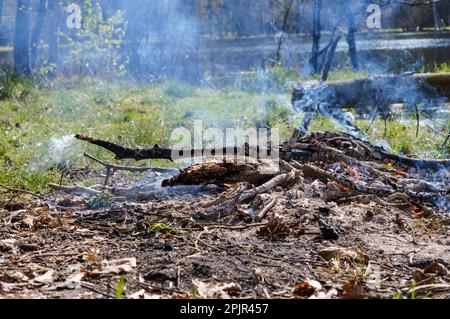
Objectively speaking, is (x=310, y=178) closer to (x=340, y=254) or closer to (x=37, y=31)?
(x=340, y=254)

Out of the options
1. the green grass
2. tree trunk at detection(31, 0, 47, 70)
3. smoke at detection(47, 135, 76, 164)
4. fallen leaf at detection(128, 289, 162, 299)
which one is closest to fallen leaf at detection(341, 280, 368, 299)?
fallen leaf at detection(128, 289, 162, 299)

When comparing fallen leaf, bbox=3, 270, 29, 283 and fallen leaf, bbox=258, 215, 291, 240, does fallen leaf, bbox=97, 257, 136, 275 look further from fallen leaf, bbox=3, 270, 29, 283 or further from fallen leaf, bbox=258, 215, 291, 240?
fallen leaf, bbox=258, 215, 291, 240

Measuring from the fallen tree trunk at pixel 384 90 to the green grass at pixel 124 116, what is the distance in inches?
18.9

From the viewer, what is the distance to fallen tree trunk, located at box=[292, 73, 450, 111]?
7508 millimetres

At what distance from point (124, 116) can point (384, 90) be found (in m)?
4.10

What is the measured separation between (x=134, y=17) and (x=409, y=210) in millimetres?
14298

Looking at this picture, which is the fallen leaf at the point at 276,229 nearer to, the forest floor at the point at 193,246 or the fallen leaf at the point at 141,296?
the forest floor at the point at 193,246

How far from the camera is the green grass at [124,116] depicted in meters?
6.90

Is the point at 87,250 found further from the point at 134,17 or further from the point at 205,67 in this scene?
the point at 134,17

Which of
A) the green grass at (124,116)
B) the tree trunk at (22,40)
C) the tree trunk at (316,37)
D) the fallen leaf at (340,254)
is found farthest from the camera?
the tree trunk at (22,40)

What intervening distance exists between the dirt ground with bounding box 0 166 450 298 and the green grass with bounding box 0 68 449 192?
1643 millimetres

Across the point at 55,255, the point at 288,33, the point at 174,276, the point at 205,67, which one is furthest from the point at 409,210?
the point at 288,33

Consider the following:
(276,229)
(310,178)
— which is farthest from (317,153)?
(276,229)

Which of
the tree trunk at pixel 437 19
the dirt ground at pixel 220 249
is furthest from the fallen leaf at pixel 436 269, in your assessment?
the tree trunk at pixel 437 19
